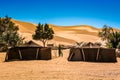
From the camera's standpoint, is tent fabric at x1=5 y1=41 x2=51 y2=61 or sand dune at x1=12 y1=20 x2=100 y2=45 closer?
tent fabric at x1=5 y1=41 x2=51 y2=61

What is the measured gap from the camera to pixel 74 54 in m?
34.5

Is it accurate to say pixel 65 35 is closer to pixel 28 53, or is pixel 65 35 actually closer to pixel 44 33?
pixel 44 33

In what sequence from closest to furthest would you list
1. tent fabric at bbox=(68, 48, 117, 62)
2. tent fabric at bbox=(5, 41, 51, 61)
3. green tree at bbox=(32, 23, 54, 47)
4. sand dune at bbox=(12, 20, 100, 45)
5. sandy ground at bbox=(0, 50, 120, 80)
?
sandy ground at bbox=(0, 50, 120, 80), tent fabric at bbox=(68, 48, 117, 62), tent fabric at bbox=(5, 41, 51, 61), green tree at bbox=(32, 23, 54, 47), sand dune at bbox=(12, 20, 100, 45)

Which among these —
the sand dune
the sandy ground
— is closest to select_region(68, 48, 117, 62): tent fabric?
the sandy ground

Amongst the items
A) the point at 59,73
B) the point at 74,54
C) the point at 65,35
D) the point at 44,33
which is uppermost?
the point at 65,35

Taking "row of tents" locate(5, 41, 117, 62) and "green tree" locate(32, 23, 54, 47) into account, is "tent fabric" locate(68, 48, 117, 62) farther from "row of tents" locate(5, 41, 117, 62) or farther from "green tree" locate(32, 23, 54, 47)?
"green tree" locate(32, 23, 54, 47)

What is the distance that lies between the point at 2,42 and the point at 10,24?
19370mm

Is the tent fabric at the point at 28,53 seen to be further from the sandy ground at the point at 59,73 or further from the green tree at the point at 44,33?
the green tree at the point at 44,33


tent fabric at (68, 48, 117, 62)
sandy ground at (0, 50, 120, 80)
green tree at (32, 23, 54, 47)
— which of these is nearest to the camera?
sandy ground at (0, 50, 120, 80)

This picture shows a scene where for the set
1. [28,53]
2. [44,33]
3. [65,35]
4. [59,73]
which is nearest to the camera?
[59,73]

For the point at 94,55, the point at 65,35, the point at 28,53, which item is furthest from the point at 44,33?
the point at 65,35

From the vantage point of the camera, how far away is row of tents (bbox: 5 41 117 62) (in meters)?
33.6

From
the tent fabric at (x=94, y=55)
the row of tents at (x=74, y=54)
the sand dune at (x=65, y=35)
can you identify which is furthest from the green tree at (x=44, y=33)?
the tent fabric at (x=94, y=55)

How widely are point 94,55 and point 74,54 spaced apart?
2.49m
